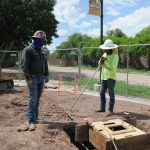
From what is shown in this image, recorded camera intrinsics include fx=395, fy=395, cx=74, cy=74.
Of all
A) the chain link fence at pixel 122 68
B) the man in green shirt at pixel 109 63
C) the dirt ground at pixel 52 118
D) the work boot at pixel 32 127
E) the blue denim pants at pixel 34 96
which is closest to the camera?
the dirt ground at pixel 52 118

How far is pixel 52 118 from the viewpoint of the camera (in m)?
9.47

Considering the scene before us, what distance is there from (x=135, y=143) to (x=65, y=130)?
6.08ft

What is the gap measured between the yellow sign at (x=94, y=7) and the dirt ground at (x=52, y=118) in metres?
3.26

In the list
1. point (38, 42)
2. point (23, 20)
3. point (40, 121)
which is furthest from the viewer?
point (23, 20)

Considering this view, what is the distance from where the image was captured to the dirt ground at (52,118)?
7258mm

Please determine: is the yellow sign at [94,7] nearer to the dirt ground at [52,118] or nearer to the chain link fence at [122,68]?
the dirt ground at [52,118]

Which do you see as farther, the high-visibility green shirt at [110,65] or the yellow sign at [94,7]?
the yellow sign at [94,7]

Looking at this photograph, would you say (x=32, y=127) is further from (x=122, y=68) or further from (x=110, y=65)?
(x=122, y=68)

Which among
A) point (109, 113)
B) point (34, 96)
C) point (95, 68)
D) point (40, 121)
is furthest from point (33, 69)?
point (95, 68)

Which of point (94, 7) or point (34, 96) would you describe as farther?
point (94, 7)

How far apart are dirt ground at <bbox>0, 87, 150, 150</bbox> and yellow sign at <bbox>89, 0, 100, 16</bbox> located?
128 inches

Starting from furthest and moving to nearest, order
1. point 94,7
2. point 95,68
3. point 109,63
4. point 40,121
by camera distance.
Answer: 1. point 95,68
2. point 94,7
3. point 109,63
4. point 40,121

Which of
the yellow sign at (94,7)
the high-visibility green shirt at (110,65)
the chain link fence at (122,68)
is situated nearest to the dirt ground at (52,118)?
the high-visibility green shirt at (110,65)

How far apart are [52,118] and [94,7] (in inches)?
272
